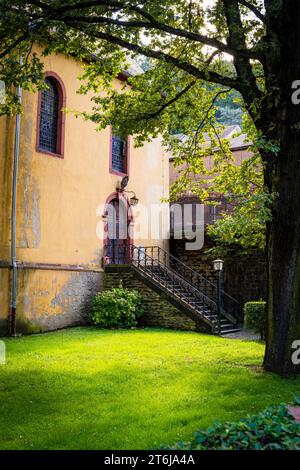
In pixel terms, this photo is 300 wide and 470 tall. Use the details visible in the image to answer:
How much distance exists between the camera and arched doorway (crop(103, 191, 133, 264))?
17250 millimetres

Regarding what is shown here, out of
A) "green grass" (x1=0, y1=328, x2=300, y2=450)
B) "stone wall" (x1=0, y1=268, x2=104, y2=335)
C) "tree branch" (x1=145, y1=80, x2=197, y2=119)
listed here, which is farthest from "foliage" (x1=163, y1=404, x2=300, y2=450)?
"stone wall" (x1=0, y1=268, x2=104, y2=335)

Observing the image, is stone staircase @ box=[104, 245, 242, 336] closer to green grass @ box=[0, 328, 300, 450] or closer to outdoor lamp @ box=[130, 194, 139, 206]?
outdoor lamp @ box=[130, 194, 139, 206]

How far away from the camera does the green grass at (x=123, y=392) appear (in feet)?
16.5

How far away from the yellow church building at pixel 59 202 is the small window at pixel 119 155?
4cm

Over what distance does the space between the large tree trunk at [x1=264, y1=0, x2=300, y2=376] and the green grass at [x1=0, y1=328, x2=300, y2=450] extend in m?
0.69

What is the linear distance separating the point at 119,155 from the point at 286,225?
11648mm

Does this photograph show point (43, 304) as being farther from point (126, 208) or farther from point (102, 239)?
point (126, 208)

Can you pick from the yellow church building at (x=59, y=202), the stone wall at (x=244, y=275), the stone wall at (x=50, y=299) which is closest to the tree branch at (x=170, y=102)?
the yellow church building at (x=59, y=202)

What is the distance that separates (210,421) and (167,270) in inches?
Result: 485

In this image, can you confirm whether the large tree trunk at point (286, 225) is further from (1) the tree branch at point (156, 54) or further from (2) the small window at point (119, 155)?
(2) the small window at point (119, 155)

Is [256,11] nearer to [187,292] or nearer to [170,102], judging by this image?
[170,102]

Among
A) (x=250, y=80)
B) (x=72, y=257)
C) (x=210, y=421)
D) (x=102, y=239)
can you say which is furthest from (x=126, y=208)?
(x=210, y=421)

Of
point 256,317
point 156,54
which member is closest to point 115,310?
point 256,317

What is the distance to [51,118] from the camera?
1494cm
